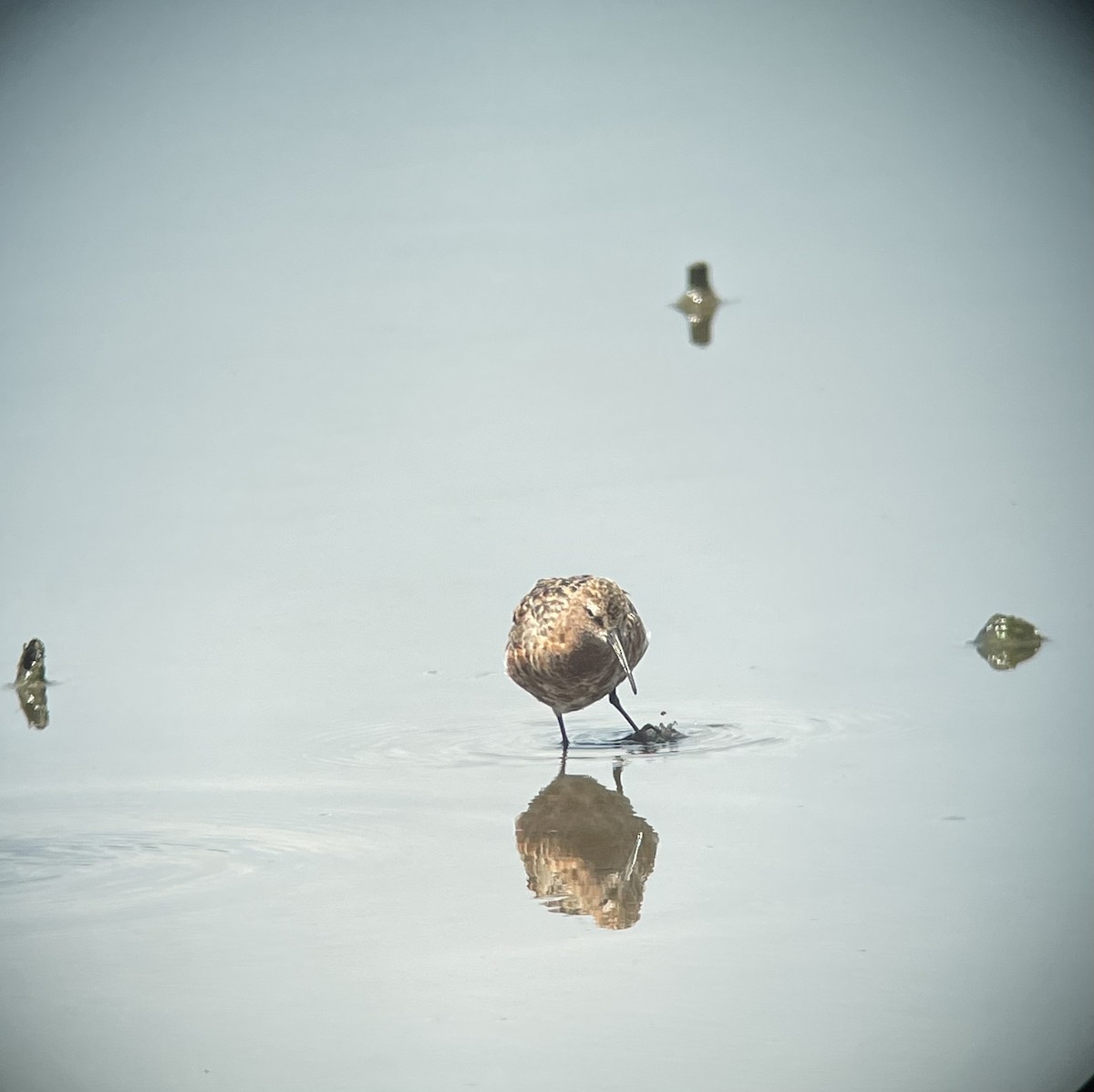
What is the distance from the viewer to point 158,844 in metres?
5.05

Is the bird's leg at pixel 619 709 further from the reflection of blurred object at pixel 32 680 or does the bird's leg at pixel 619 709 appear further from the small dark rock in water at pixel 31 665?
the small dark rock in water at pixel 31 665

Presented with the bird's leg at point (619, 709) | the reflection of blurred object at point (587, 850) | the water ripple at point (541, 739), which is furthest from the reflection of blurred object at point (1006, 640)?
the reflection of blurred object at point (587, 850)

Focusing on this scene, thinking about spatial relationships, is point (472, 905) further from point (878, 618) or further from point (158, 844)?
point (878, 618)

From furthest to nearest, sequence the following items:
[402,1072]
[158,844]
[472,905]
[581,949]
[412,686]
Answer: [412,686], [158,844], [472,905], [581,949], [402,1072]

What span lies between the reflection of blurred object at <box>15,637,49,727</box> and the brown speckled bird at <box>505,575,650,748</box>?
2.00m

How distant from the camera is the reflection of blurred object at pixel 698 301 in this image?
1030cm

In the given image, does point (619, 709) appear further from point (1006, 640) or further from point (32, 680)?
point (32, 680)

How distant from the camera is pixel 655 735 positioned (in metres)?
6.06

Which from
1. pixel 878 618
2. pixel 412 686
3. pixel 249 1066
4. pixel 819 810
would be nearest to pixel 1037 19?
pixel 878 618

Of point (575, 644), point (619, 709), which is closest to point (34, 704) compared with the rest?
point (575, 644)

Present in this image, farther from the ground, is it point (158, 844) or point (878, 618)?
point (878, 618)

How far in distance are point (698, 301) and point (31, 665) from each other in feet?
17.1

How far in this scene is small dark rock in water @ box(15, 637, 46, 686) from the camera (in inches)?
274

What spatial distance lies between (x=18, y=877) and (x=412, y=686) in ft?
7.38
